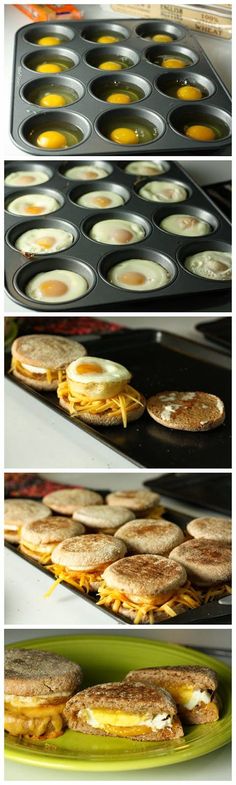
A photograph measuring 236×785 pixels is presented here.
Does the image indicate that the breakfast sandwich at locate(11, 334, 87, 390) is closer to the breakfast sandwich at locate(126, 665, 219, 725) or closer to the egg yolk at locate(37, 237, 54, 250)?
the egg yolk at locate(37, 237, 54, 250)

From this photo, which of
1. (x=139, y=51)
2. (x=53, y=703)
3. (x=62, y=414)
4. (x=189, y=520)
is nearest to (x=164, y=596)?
(x=53, y=703)

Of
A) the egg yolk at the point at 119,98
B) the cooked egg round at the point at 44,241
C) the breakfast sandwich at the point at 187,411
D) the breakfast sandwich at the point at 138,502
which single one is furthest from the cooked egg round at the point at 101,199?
the breakfast sandwich at the point at 138,502

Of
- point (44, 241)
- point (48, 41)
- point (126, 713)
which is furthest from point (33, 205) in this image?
point (126, 713)

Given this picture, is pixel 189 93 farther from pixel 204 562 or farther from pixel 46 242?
pixel 204 562

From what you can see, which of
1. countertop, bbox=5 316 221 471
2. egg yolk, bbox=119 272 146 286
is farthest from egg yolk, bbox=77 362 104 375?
egg yolk, bbox=119 272 146 286
